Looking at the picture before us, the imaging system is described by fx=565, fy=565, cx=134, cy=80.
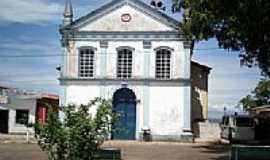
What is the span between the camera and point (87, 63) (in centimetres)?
3816

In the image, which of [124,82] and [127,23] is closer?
[124,82]

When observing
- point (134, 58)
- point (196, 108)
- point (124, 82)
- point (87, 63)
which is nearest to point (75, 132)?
point (124, 82)

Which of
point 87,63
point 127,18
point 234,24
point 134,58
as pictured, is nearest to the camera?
point 234,24

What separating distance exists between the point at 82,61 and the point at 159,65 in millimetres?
5240

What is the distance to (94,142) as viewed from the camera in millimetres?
12070

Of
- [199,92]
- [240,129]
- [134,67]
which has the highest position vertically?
[134,67]

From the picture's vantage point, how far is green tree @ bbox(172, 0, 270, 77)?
2061cm

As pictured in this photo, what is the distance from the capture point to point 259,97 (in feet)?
216

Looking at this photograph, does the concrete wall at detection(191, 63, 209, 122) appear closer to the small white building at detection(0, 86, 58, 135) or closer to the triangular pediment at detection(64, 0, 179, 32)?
the triangular pediment at detection(64, 0, 179, 32)

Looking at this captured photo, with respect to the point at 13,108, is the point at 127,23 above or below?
above

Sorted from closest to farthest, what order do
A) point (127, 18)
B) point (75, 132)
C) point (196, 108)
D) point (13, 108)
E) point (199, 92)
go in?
1. point (75, 132)
2. point (127, 18)
3. point (196, 108)
4. point (199, 92)
5. point (13, 108)

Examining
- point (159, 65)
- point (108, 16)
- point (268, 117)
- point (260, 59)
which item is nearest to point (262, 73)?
point (260, 59)

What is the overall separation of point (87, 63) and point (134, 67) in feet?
10.6

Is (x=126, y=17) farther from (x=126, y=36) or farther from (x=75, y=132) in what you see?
(x=75, y=132)
